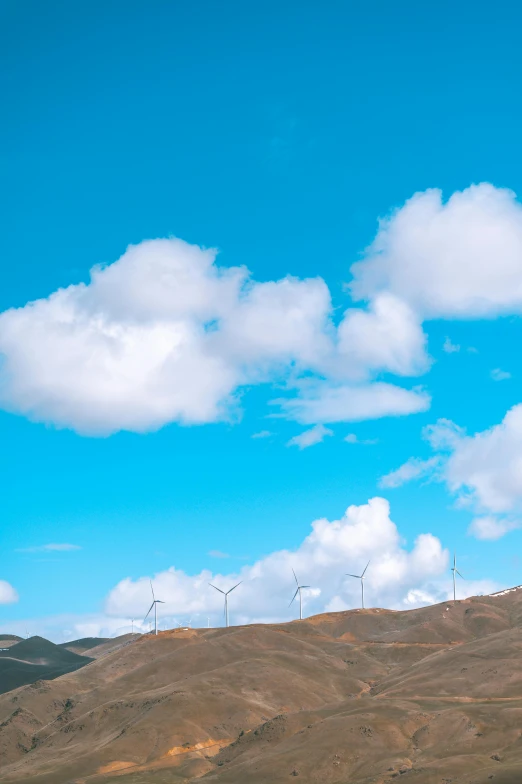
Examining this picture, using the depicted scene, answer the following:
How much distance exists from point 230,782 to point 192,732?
38354mm

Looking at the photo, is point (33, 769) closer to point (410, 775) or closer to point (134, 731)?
point (134, 731)

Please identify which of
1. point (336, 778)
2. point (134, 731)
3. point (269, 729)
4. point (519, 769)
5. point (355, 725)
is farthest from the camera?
point (134, 731)

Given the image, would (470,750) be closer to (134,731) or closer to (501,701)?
(501,701)

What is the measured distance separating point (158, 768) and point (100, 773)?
10645 millimetres

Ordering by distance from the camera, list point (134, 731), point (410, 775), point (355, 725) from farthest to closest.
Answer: point (134, 731) → point (355, 725) → point (410, 775)

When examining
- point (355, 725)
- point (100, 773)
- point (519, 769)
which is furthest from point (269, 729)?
point (519, 769)

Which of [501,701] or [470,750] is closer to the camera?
[470,750]

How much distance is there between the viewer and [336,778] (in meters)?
150

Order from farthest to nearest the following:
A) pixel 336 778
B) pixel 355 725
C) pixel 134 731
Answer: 1. pixel 134 731
2. pixel 355 725
3. pixel 336 778

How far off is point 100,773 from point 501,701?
76.4 metres

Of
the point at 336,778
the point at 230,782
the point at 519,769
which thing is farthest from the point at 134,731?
the point at 519,769

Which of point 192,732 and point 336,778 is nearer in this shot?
point 336,778

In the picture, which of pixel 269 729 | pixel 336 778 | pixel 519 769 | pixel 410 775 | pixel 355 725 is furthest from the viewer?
pixel 269 729

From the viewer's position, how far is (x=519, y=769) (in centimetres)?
12569
